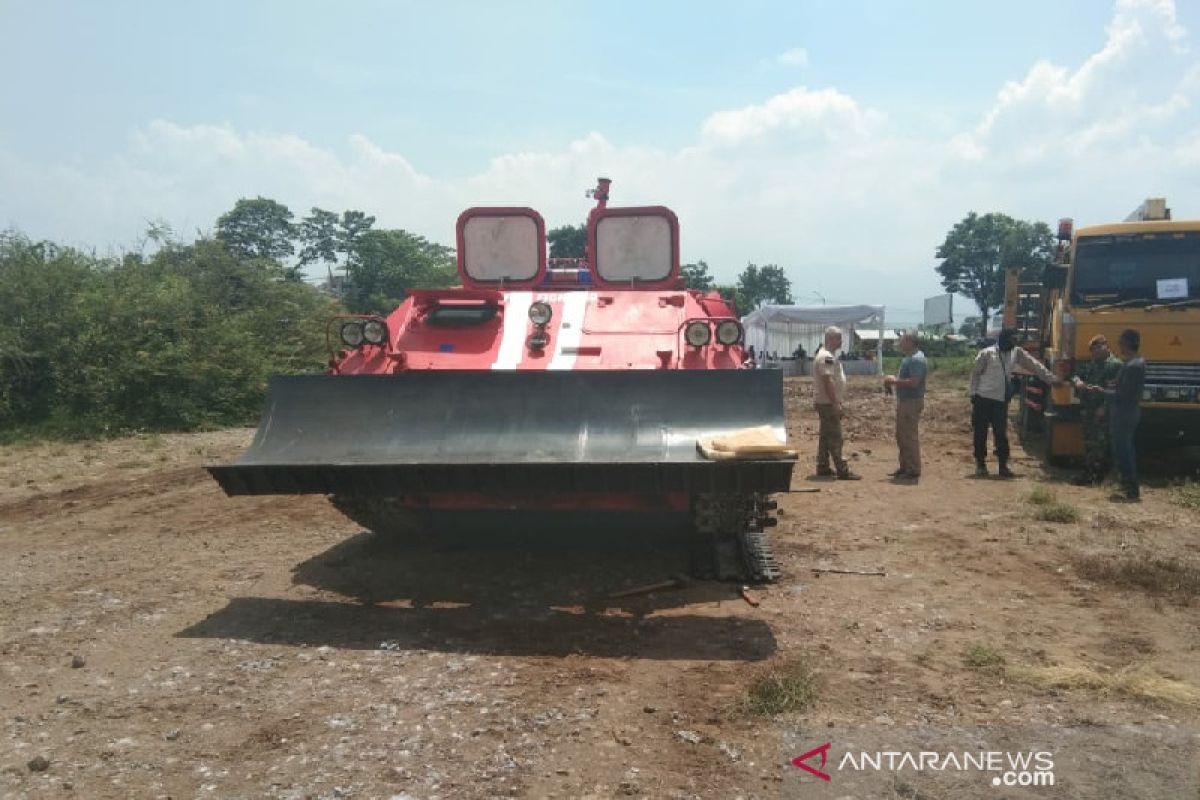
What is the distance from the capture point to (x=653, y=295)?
6.71 m

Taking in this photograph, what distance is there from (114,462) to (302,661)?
8639mm

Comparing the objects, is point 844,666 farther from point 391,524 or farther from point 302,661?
point 391,524

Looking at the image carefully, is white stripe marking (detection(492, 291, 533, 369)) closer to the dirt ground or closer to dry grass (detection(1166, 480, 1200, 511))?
the dirt ground

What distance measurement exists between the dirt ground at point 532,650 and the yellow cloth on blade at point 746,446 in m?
0.91

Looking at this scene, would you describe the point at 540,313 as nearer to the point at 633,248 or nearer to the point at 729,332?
the point at 729,332

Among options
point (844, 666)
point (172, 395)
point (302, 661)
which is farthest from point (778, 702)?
point (172, 395)

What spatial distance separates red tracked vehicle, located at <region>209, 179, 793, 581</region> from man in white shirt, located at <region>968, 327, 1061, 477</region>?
4585mm

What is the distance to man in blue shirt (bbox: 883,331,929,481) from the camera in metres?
9.60

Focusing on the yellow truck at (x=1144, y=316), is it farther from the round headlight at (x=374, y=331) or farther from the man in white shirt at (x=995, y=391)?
the round headlight at (x=374, y=331)

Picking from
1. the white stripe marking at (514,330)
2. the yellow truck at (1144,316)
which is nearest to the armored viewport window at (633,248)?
the white stripe marking at (514,330)

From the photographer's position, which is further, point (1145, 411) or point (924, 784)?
point (1145, 411)

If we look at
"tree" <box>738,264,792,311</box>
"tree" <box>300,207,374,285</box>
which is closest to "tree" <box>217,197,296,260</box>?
"tree" <box>300,207,374,285</box>

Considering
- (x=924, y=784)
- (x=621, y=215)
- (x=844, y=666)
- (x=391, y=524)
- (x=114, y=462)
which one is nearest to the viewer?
(x=924, y=784)

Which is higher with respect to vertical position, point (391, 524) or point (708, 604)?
point (391, 524)
